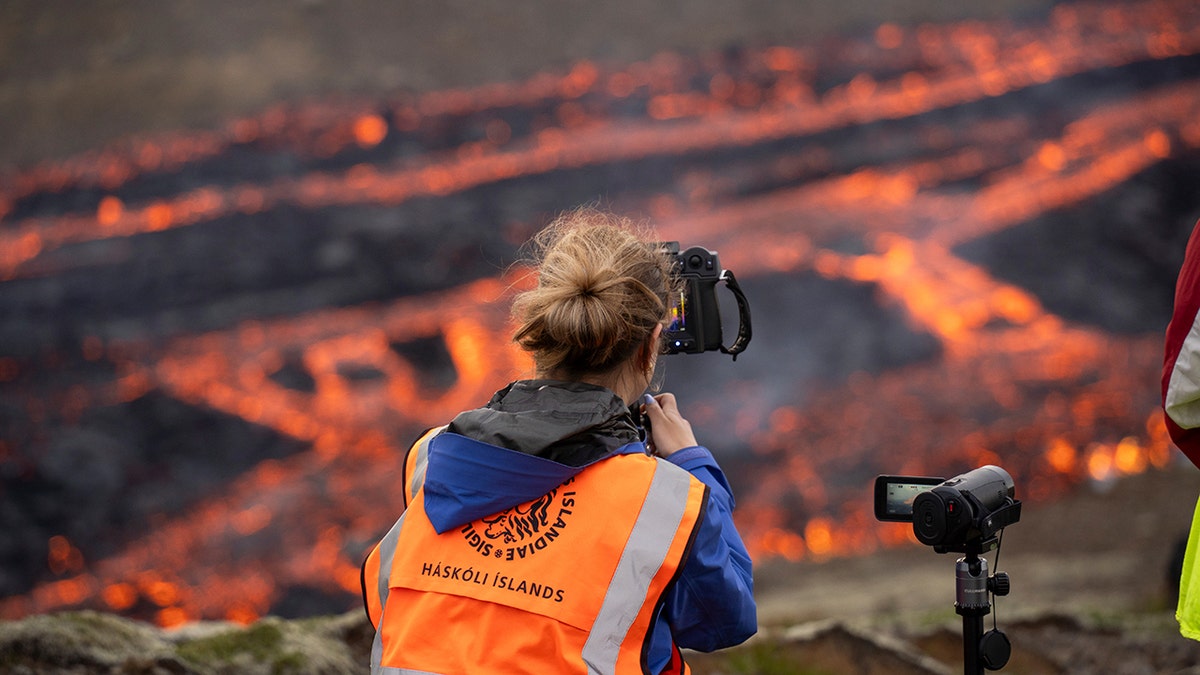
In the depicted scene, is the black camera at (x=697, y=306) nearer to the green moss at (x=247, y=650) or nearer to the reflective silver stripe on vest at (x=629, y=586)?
the reflective silver stripe on vest at (x=629, y=586)

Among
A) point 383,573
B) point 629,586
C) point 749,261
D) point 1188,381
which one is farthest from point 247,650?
point 749,261

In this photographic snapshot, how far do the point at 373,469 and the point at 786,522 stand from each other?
2.62 metres

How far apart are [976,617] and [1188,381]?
538 millimetres

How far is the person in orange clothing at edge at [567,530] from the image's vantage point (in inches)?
60.5

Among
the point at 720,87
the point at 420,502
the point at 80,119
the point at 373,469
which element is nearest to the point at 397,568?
the point at 420,502

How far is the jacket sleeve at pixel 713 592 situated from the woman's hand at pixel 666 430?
4.6 inches

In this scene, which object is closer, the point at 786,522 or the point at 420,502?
the point at 420,502

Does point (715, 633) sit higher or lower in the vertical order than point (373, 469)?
higher

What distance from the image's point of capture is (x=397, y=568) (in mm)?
1649

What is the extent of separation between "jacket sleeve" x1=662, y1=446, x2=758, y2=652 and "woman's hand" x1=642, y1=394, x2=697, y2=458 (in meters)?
0.12

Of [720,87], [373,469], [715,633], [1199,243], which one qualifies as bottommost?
[373,469]

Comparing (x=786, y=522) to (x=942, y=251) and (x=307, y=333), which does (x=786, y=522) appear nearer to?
(x=942, y=251)

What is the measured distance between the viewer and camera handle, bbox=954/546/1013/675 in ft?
6.12

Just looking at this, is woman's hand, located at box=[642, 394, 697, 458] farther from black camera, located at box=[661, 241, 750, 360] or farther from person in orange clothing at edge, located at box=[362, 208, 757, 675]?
black camera, located at box=[661, 241, 750, 360]
